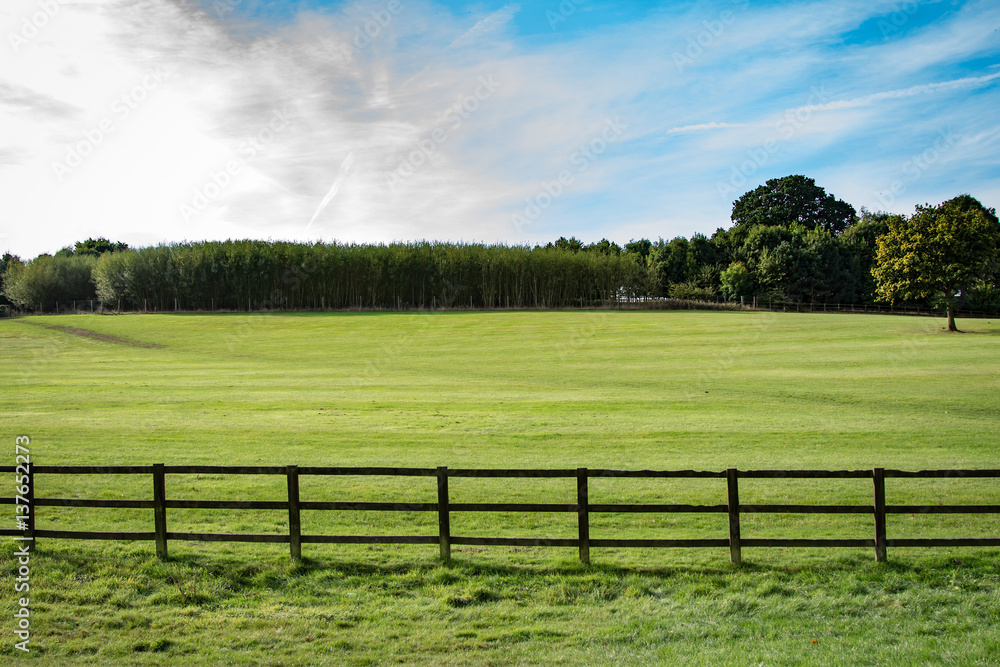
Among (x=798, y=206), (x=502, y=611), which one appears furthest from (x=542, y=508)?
(x=798, y=206)

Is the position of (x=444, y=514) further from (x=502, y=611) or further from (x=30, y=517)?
(x=30, y=517)

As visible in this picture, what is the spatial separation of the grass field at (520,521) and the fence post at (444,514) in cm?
29

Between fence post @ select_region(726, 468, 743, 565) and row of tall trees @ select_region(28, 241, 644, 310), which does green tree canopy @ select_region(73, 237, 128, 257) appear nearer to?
row of tall trees @ select_region(28, 241, 644, 310)

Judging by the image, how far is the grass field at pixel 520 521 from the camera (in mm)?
7031

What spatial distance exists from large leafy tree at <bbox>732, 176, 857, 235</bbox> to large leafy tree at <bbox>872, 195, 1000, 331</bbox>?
6696 centimetres

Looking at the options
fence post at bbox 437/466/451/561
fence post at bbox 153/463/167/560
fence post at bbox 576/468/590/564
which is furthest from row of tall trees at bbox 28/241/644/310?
fence post at bbox 576/468/590/564

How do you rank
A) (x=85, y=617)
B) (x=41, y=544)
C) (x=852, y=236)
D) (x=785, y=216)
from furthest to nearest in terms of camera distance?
(x=785, y=216) → (x=852, y=236) → (x=41, y=544) → (x=85, y=617)

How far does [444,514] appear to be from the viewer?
8859 mm

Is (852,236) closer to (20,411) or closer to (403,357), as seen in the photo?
(403,357)

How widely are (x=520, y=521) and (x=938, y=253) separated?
52.2m

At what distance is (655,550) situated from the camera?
988 cm

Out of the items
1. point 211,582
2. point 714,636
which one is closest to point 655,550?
point 714,636

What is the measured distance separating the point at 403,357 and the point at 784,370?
2517 centimetres

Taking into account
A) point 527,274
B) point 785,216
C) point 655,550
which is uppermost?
point 785,216
